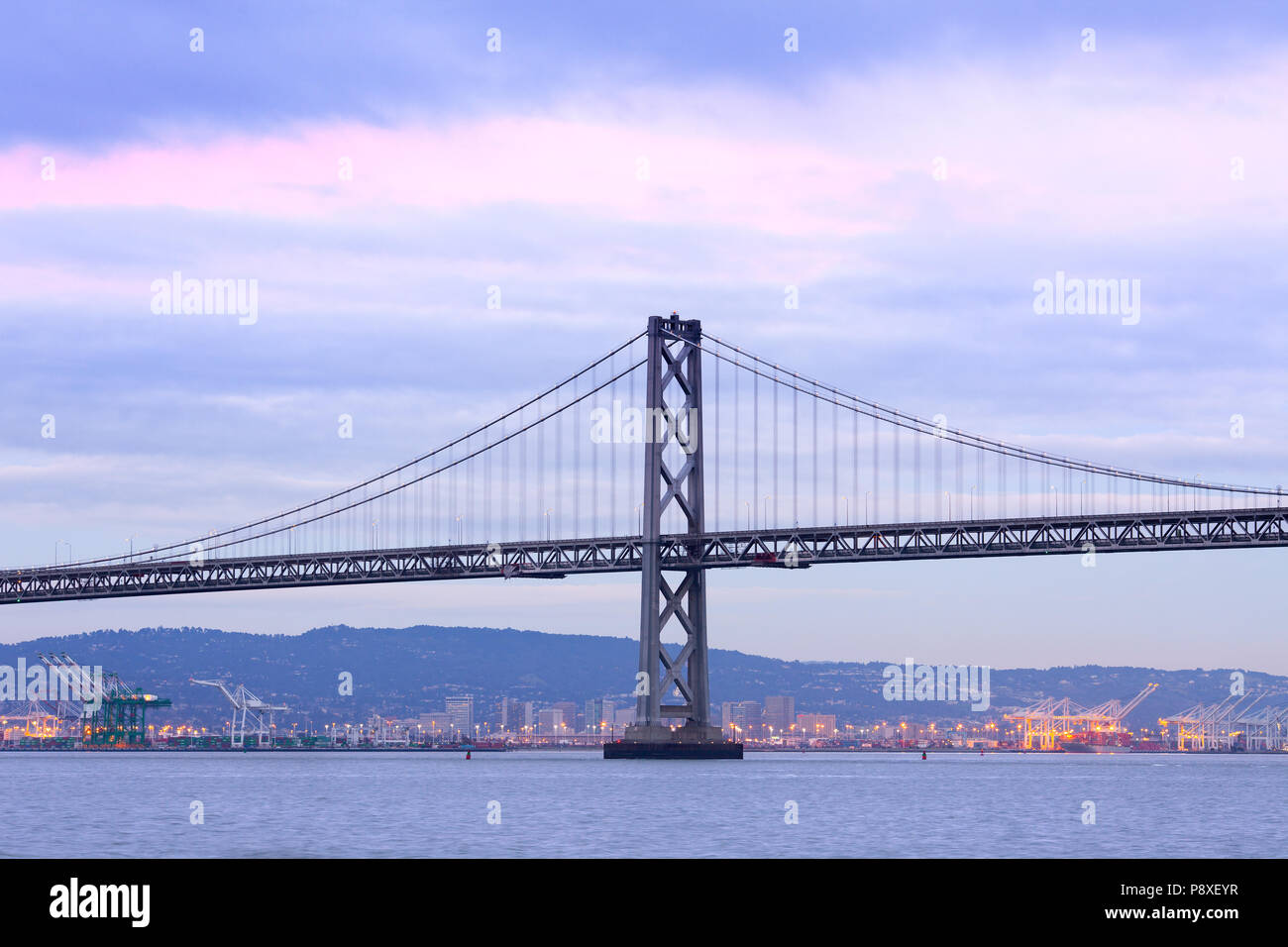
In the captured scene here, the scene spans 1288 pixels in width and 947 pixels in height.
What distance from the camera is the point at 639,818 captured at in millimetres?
41281

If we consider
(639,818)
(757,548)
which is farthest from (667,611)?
(639,818)

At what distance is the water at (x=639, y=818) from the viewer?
32.9 m

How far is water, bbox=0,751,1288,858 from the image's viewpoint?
108 feet

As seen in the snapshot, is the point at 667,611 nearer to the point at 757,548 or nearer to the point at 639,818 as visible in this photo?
the point at 757,548

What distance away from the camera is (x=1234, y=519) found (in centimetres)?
7662

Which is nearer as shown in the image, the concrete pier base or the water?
the water

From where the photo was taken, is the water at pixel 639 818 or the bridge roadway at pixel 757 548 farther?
the bridge roadway at pixel 757 548
